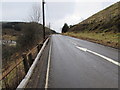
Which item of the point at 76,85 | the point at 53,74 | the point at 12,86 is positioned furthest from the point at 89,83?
the point at 12,86

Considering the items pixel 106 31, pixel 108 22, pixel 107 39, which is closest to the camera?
pixel 107 39

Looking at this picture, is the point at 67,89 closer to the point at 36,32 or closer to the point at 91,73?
the point at 91,73

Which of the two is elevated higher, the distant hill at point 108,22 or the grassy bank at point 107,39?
the distant hill at point 108,22

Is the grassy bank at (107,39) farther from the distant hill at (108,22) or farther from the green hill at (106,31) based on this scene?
the distant hill at (108,22)

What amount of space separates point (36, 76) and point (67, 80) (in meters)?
1.62

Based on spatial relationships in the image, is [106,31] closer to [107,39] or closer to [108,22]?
[108,22]

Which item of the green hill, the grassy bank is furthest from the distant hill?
the grassy bank

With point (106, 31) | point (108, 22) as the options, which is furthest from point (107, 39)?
point (108, 22)

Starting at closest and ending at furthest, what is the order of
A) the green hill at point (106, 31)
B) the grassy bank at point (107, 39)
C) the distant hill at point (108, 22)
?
the grassy bank at point (107, 39) → the green hill at point (106, 31) → the distant hill at point (108, 22)

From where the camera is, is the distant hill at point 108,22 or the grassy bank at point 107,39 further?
the distant hill at point 108,22

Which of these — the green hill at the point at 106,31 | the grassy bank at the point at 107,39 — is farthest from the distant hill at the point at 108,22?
the grassy bank at the point at 107,39

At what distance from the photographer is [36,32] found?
5712 cm

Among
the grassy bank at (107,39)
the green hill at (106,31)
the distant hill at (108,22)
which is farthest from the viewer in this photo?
the distant hill at (108,22)

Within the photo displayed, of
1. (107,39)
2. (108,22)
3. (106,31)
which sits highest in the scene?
(108,22)
